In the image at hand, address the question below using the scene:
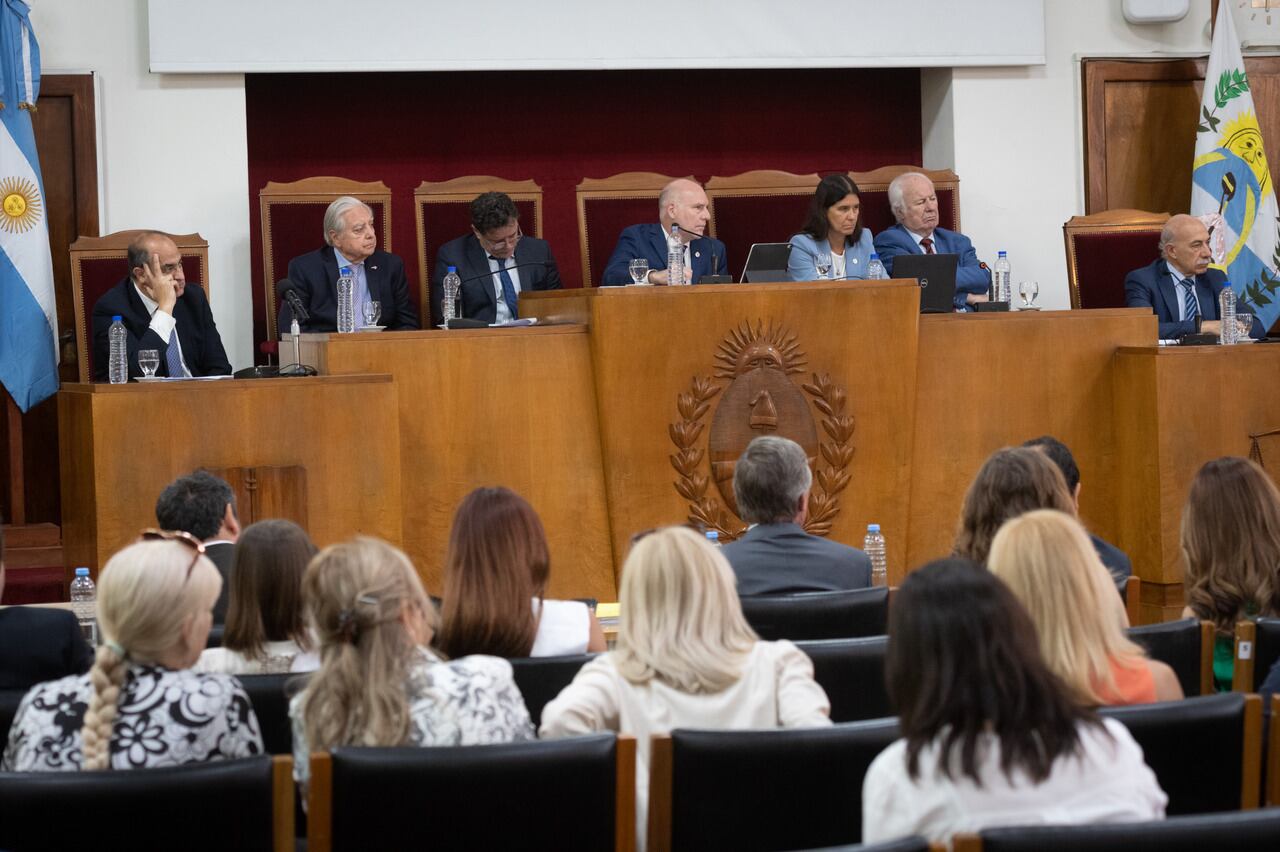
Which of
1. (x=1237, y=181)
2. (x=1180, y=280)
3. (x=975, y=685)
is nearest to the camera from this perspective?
(x=975, y=685)

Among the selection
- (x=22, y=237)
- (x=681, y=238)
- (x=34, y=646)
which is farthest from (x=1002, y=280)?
(x=34, y=646)

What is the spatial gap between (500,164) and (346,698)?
556cm

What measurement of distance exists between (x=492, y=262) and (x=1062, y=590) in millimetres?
4501

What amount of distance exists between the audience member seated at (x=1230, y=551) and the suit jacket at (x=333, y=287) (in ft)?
12.9

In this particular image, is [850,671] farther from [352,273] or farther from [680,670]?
[352,273]

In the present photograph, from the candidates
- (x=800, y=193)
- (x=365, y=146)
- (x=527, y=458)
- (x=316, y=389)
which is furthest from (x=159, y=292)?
(x=800, y=193)

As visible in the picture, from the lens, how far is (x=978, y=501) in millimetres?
3109

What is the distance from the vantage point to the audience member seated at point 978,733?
169 cm

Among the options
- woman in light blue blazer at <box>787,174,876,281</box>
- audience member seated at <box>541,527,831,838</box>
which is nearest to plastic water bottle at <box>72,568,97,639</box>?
audience member seated at <box>541,527,831,838</box>

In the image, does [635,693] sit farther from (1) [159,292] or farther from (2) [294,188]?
(2) [294,188]

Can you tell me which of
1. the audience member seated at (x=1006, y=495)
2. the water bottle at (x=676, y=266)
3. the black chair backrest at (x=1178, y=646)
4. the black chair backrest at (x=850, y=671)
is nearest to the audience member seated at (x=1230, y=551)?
the black chair backrest at (x=1178, y=646)

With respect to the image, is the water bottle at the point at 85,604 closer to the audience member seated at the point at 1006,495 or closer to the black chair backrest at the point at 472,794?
the black chair backrest at the point at 472,794

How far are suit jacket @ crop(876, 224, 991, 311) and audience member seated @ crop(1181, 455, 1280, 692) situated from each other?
3.38 meters

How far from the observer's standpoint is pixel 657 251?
638cm
